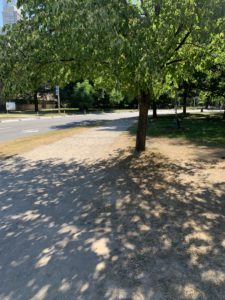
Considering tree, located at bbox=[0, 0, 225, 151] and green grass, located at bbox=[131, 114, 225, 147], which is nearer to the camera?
tree, located at bbox=[0, 0, 225, 151]

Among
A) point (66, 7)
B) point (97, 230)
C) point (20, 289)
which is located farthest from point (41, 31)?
point (20, 289)

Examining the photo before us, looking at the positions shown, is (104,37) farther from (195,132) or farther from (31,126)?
(31,126)

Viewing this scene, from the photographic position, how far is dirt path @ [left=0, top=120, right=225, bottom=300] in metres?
3.82

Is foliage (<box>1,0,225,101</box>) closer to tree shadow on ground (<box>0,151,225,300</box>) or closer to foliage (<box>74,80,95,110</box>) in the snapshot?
tree shadow on ground (<box>0,151,225,300</box>)

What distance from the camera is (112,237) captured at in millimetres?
5184

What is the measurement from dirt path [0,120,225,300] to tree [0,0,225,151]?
2644 millimetres

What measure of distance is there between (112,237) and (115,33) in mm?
3804

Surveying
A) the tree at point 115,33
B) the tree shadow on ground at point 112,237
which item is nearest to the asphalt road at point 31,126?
the tree at point 115,33

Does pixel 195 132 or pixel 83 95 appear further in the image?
pixel 83 95

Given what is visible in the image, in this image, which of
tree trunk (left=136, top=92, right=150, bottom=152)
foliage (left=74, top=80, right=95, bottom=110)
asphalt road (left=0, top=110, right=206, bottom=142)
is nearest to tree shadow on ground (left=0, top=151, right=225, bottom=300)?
tree trunk (left=136, top=92, right=150, bottom=152)

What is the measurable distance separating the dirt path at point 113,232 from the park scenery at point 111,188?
0.02 meters

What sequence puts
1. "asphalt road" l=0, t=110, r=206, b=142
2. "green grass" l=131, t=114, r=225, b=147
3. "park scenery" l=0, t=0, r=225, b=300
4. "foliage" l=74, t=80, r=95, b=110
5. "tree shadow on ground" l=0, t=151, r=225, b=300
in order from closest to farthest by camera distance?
"tree shadow on ground" l=0, t=151, r=225, b=300 < "park scenery" l=0, t=0, r=225, b=300 < "green grass" l=131, t=114, r=225, b=147 < "asphalt road" l=0, t=110, r=206, b=142 < "foliage" l=74, t=80, r=95, b=110

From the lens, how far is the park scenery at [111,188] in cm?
399

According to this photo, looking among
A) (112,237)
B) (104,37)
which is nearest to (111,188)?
(112,237)
